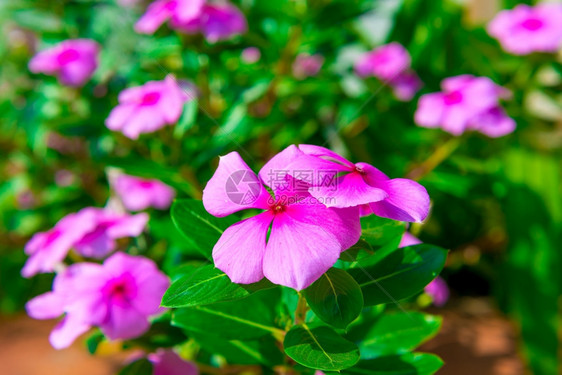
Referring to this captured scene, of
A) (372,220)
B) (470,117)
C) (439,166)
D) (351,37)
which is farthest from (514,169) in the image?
(372,220)

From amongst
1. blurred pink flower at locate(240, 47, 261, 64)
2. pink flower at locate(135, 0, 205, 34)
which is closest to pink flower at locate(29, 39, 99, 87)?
pink flower at locate(135, 0, 205, 34)

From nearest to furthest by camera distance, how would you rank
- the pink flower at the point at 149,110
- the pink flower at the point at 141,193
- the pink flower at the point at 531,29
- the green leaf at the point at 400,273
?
the green leaf at the point at 400,273, the pink flower at the point at 149,110, the pink flower at the point at 141,193, the pink flower at the point at 531,29

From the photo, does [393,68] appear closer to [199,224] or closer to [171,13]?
[171,13]

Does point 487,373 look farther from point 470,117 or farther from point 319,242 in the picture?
point 319,242

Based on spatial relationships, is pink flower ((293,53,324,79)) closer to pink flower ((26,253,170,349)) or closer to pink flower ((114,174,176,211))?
pink flower ((114,174,176,211))

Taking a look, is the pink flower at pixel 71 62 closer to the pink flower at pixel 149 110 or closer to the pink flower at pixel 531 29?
the pink flower at pixel 149 110

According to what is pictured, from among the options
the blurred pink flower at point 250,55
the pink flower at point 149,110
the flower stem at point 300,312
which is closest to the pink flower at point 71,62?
the pink flower at point 149,110

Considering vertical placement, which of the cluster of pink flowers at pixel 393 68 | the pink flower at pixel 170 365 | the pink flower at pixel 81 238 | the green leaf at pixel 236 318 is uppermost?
the green leaf at pixel 236 318
